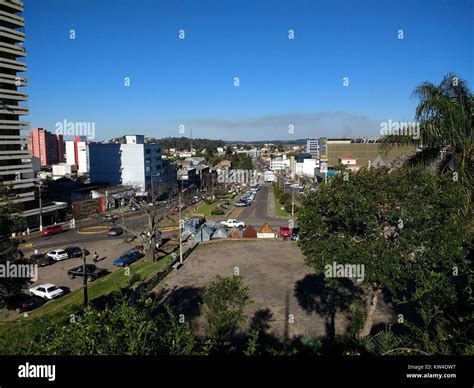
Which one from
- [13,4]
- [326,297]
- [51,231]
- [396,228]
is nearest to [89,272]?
[326,297]

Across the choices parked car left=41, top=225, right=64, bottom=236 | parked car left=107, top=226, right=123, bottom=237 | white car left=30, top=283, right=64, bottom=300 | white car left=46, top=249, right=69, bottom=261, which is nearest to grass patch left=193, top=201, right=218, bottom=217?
parked car left=107, top=226, right=123, bottom=237

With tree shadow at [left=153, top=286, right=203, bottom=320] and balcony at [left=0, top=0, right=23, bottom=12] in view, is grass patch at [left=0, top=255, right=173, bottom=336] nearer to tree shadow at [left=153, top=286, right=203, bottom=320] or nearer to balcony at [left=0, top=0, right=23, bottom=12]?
tree shadow at [left=153, top=286, right=203, bottom=320]

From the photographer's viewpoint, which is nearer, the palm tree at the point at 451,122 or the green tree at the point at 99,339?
the green tree at the point at 99,339

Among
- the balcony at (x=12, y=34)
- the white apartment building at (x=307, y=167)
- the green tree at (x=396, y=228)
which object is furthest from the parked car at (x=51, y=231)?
the white apartment building at (x=307, y=167)

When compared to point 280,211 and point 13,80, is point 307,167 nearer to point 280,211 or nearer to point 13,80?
point 280,211

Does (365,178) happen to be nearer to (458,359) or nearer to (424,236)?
(424,236)

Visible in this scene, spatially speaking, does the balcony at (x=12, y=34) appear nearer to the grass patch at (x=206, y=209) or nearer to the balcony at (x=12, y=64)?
the balcony at (x=12, y=64)

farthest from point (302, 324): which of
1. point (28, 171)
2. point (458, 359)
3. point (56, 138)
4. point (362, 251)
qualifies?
point (56, 138)
